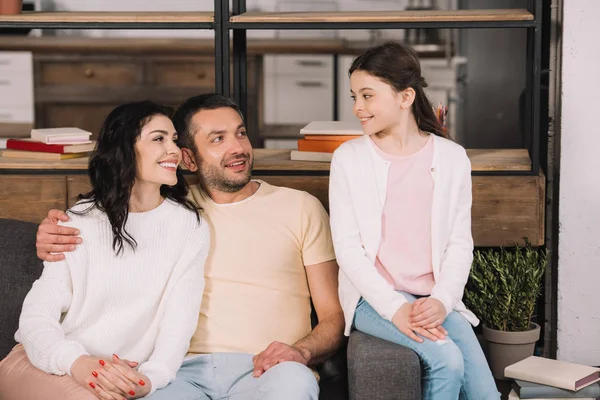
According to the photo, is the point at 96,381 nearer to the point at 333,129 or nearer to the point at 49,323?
the point at 49,323

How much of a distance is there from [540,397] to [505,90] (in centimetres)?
256

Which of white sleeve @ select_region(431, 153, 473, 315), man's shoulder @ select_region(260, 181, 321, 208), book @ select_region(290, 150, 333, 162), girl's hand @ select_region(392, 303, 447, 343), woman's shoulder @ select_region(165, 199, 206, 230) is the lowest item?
Result: girl's hand @ select_region(392, 303, 447, 343)

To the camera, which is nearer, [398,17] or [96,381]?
[96,381]

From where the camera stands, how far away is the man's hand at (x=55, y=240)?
231cm

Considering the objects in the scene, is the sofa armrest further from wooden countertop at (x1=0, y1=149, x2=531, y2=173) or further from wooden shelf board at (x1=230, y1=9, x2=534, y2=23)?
wooden shelf board at (x1=230, y1=9, x2=534, y2=23)

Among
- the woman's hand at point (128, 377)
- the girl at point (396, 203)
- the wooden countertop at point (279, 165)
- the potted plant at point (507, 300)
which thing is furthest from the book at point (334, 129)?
the woman's hand at point (128, 377)

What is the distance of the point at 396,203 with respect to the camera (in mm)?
2473

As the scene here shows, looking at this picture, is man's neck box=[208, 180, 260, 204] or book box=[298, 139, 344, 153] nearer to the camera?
man's neck box=[208, 180, 260, 204]

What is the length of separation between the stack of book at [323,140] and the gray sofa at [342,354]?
0.69 metres

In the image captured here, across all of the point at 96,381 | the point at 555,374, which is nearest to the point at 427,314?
the point at 555,374

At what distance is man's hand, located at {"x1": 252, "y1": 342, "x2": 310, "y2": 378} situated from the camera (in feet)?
7.46

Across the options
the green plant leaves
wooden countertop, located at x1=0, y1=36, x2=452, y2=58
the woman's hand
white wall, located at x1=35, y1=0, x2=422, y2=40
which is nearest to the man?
the woman's hand

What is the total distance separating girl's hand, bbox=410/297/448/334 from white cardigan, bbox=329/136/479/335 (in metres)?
0.08

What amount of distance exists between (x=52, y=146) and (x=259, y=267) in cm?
88
